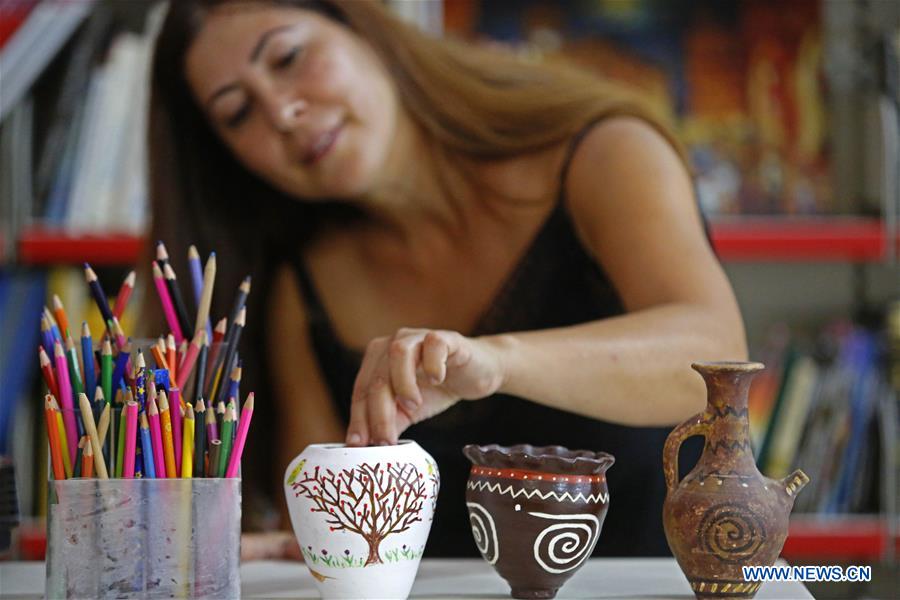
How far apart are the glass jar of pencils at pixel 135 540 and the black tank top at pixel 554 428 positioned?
675mm

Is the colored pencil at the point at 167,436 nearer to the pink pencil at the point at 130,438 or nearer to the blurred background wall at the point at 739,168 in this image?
the pink pencil at the point at 130,438

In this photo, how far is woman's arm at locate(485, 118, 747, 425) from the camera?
92 centimetres

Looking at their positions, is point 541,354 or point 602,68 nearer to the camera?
point 541,354

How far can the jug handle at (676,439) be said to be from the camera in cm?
71

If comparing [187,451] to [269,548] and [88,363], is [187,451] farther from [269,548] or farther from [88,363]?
[269,548]

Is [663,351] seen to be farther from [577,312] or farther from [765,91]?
[765,91]

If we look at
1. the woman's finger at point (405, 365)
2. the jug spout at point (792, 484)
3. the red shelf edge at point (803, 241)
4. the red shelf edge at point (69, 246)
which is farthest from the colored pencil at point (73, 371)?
the red shelf edge at point (803, 241)

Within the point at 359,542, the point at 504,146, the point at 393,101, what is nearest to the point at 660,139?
the point at 504,146

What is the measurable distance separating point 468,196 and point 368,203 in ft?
0.45

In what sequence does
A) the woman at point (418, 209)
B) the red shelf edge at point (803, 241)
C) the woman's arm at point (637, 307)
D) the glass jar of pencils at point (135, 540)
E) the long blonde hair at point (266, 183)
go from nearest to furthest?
the glass jar of pencils at point (135, 540) → the woman's arm at point (637, 307) → the woman at point (418, 209) → the long blonde hair at point (266, 183) → the red shelf edge at point (803, 241)

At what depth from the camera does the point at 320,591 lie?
2.34ft

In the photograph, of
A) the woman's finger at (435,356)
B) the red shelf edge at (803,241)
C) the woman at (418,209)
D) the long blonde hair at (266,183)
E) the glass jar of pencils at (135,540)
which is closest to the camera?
the glass jar of pencils at (135,540)

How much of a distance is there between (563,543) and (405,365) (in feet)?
0.55

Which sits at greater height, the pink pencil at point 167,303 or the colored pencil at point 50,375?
the pink pencil at point 167,303
